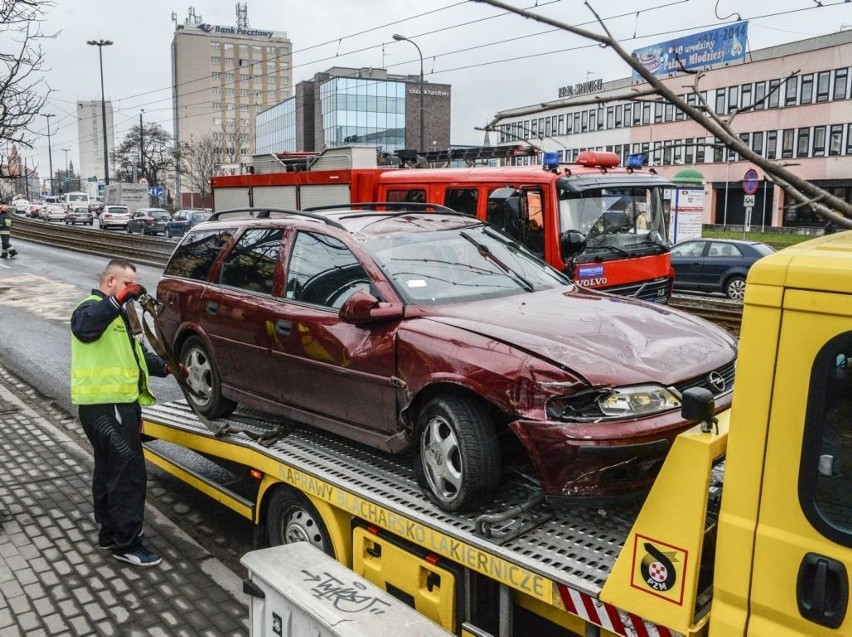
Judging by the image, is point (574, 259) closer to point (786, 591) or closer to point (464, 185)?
point (464, 185)

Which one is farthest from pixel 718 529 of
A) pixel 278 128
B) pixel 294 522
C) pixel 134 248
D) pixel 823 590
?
pixel 278 128

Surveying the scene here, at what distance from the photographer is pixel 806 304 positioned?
2195mm

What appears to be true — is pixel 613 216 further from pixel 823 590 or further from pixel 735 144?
pixel 735 144

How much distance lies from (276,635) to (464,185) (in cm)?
849

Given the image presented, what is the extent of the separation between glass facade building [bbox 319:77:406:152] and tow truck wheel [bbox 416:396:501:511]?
75292mm

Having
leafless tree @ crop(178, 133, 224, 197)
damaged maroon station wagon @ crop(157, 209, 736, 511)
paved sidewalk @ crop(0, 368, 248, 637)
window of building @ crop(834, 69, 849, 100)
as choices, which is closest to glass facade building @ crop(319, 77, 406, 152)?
leafless tree @ crop(178, 133, 224, 197)

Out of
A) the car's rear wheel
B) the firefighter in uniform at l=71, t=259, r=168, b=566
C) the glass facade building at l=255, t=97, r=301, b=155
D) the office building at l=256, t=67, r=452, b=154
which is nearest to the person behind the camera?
the firefighter in uniform at l=71, t=259, r=168, b=566

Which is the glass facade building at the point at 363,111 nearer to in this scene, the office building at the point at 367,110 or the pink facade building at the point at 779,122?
the office building at the point at 367,110

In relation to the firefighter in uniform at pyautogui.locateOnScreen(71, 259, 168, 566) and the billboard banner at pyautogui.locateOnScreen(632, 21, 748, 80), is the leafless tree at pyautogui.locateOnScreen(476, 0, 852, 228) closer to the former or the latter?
the billboard banner at pyautogui.locateOnScreen(632, 21, 748, 80)

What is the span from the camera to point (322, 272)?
4.96m

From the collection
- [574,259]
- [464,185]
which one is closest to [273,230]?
[574,259]

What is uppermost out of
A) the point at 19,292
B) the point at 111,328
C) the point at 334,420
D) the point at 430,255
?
the point at 430,255

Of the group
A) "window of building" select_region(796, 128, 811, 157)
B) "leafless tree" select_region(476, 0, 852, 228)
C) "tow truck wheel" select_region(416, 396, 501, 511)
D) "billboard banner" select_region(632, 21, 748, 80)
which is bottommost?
"tow truck wheel" select_region(416, 396, 501, 511)

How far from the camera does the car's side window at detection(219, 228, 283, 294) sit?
537cm
